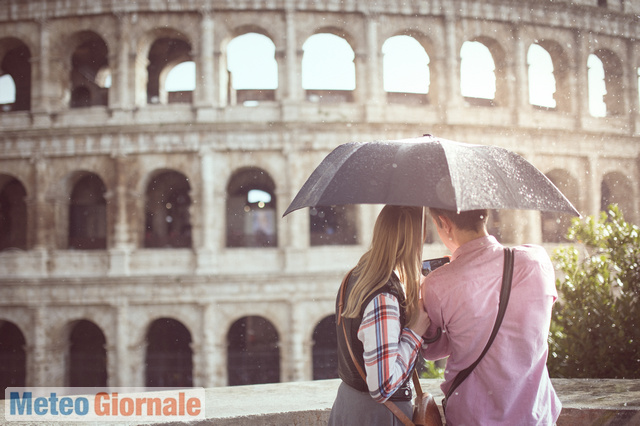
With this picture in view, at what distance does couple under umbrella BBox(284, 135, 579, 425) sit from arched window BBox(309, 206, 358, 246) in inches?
239

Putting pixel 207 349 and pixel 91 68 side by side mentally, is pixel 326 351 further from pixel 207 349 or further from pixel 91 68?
pixel 91 68

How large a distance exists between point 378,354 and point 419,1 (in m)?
7.10

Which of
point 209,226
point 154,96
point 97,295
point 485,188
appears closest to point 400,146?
point 485,188

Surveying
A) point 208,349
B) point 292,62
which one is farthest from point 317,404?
point 292,62

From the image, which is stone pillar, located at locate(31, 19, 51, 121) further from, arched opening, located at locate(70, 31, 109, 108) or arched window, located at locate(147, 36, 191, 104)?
arched window, located at locate(147, 36, 191, 104)

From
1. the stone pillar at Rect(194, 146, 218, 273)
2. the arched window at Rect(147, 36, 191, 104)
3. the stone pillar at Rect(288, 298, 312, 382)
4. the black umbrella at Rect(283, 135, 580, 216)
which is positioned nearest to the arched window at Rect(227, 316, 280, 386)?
the stone pillar at Rect(288, 298, 312, 382)

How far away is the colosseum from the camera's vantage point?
7.00 metres

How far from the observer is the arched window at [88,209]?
847cm

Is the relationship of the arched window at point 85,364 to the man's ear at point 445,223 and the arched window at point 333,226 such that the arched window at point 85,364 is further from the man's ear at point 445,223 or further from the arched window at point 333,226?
the man's ear at point 445,223

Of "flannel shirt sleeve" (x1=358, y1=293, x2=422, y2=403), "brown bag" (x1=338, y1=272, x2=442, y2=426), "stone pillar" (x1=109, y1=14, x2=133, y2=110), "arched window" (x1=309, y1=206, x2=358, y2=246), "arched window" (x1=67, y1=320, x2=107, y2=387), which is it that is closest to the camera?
"flannel shirt sleeve" (x1=358, y1=293, x2=422, y2=403)

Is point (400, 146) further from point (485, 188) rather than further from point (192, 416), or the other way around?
point (192, 416)

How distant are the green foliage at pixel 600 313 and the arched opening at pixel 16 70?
8723 mm

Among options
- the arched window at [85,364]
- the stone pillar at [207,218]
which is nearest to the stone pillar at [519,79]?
the stone pillar at [207,218]

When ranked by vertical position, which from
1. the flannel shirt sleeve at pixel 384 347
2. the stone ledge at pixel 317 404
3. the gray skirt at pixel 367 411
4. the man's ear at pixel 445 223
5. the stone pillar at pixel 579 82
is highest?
the stone pillar at pixel 579 82
